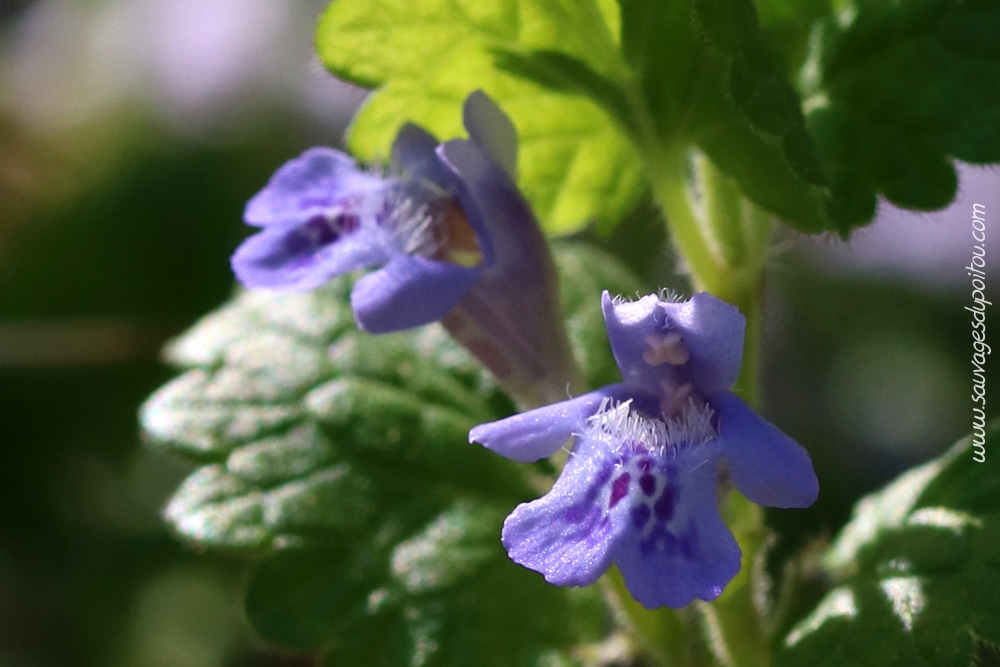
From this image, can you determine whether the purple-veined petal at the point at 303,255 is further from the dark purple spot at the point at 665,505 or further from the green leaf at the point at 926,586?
the green leaf at the point at 926,586

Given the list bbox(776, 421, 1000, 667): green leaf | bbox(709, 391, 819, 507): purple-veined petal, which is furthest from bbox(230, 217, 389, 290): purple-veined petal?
bbox(776, 421, 1000, 667): green leaf

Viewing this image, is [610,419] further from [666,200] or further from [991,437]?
[991,437]

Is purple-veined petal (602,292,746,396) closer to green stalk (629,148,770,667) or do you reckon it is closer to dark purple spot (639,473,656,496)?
dark purple spot (639,473,656,496)

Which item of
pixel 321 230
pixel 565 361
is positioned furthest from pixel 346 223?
pixel 565 361

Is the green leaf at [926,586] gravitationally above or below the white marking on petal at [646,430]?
below

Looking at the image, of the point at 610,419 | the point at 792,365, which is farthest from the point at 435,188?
the point at 792,365

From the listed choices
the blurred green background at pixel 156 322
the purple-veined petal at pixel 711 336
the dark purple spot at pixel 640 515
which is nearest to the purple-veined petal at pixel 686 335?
the purple-veined petal at pixel 711 336

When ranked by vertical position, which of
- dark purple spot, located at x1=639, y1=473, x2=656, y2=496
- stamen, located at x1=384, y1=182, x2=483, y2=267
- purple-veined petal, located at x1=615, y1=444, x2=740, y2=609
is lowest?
purple-veined petal, located at x1=615, y1=444, x2=740, y2=609
